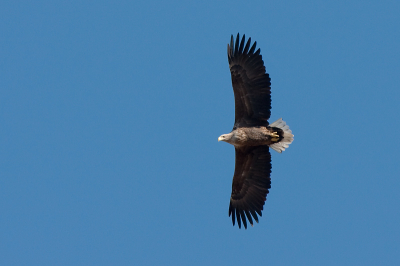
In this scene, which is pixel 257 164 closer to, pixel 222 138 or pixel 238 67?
pixel 222 138

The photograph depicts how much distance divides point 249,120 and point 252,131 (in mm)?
293

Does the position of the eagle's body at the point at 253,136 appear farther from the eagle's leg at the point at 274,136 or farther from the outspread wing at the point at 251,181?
the outspread wing at the point at 251,181

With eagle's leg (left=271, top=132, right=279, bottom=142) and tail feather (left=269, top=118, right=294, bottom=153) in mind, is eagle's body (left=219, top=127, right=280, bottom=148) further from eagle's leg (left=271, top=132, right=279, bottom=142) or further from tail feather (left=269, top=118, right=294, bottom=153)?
tail feather (left=269, top=118, right=294, bottom=153)

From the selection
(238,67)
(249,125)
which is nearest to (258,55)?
(238,67)

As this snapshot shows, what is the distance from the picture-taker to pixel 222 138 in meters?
15.2

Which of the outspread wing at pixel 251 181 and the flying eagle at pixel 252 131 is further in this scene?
the outspread wing at pixel 251 181

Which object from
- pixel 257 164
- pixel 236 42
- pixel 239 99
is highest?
pixel 236 42

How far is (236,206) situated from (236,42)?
3987 millimetres

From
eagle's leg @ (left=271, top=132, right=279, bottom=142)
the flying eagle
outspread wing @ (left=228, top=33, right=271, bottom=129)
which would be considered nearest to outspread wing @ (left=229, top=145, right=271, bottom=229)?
the flying eagle

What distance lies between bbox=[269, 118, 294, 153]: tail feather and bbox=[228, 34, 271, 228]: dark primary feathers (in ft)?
0.76

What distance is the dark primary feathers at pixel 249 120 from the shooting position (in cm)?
1490

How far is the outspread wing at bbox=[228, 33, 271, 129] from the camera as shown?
1486 cm

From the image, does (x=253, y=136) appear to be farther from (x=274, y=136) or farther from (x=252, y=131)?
(x=274, y=136)

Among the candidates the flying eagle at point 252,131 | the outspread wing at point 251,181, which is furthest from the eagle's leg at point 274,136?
the outspread wing at point 251,181
